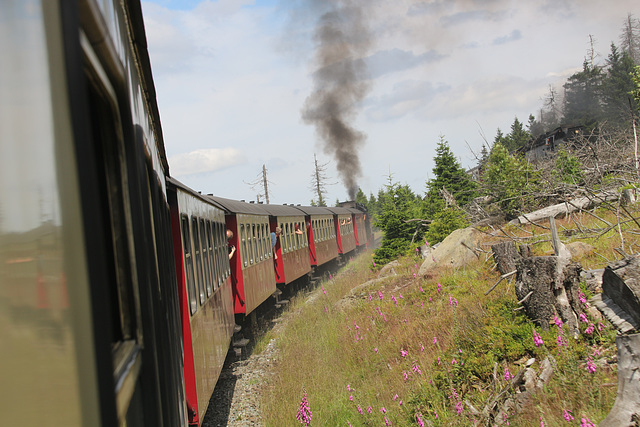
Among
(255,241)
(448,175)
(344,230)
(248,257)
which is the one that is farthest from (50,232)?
(344,230)

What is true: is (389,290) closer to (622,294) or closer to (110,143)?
(622,294)

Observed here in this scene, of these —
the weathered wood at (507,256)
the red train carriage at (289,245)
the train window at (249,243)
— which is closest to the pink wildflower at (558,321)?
the weathered wood at (507,256)

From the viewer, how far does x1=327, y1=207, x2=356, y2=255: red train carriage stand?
79.7ft

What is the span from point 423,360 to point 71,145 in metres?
6.21

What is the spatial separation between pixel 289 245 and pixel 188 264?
33.7 feet

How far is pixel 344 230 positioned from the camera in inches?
1025

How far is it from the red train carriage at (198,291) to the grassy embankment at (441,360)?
4.13 feet

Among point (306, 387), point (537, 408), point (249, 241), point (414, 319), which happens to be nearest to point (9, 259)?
point (537, 408)

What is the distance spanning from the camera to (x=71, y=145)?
2.26 feet

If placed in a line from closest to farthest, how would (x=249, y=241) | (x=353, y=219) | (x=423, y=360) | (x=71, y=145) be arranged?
(x=71, y=145)
(x=423, y=360)
(x=249, y=241)
(x=353, y=219)

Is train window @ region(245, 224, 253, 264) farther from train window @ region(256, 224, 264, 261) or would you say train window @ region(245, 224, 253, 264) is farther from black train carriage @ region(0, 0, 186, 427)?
black train carriage @ region(0, 0, 186, 427)

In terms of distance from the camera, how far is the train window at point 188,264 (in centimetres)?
463

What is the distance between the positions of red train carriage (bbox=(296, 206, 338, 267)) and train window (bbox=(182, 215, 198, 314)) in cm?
1291

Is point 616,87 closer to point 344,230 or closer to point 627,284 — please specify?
point 344,230
